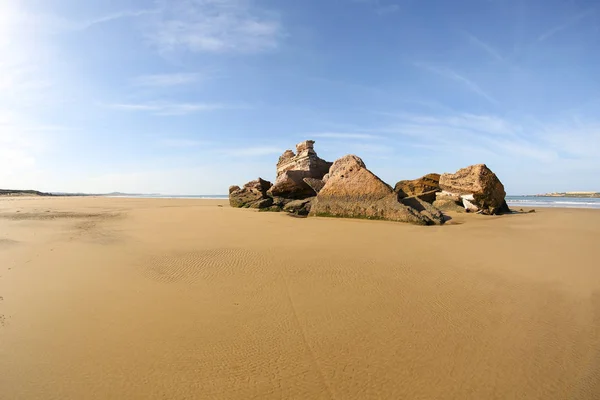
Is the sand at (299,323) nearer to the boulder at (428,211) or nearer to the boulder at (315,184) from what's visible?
the boulder at (428,211)

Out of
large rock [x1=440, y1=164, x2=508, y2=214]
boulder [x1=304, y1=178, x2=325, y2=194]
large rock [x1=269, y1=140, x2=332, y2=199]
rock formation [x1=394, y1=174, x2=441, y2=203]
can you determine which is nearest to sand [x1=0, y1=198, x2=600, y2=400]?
large rock [x1=440, y1=164, x2=508, y2=214]

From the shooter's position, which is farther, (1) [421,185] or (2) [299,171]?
(1) [421,185]

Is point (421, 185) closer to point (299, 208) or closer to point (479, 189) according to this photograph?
point (479, 189)

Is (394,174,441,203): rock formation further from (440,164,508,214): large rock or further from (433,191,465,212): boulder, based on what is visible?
(440,164,508,214): large rock

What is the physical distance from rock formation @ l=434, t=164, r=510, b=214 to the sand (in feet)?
21.5

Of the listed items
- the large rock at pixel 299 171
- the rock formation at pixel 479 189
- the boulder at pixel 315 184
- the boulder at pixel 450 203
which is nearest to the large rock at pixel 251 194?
the large rock at pixel 299 171

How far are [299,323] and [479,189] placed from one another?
10474mm

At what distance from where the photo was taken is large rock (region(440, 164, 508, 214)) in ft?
35.7

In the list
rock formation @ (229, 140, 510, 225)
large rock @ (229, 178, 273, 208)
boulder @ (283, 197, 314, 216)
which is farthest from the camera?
large rock @ (229, 178, 273, 208)

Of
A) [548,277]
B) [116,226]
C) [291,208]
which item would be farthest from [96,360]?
[291,208]

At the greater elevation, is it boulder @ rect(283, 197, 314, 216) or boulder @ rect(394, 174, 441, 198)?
boulder @ rect(394, 174, 441, 198)

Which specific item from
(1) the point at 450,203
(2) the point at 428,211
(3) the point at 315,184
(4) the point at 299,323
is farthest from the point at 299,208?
(4) the point at 299,323

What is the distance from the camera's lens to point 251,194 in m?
14.5

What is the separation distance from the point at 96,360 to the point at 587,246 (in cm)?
655
